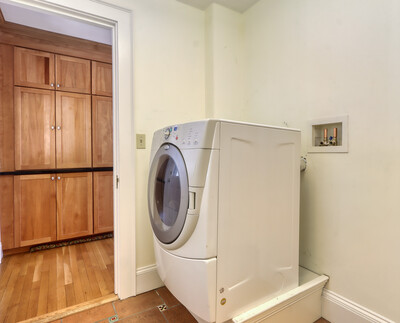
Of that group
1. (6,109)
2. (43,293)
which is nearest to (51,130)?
(6,109)

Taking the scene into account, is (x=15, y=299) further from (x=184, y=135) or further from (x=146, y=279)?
(x=184, y=135)

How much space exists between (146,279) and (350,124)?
5.69 ft

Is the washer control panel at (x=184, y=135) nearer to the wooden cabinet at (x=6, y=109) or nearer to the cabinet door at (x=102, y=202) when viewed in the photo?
the cabinet door at (x=102, y=202)

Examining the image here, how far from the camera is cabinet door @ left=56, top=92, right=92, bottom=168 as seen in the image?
2.50m

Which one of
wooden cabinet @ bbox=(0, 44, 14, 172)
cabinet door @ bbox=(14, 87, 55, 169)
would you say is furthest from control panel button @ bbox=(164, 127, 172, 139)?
wooden cabinet @ bbox=(0, 44, 14, 172)

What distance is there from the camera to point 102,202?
273 cm

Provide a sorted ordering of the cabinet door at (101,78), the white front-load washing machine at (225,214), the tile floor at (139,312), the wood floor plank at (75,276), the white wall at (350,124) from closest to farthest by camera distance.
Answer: the white front-load washing machine at (225,214)
the white wall at (350,124)
the tile floor at (139,312)
the wood floor plank at (75,276)
the cabinet door at (101,78)

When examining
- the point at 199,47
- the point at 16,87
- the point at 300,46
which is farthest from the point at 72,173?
the point at 300,46

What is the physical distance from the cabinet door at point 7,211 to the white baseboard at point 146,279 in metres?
1.57

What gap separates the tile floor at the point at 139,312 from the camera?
142 cm

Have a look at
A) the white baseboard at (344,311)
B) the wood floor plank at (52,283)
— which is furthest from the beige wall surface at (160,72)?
the white baseboard at (344,311)

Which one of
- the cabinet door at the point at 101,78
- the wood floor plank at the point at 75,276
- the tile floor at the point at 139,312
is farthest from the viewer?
the cabinet door at the point at 101,78

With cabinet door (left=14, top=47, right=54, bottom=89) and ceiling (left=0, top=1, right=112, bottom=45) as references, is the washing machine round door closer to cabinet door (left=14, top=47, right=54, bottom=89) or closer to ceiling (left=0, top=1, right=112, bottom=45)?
ceiling (left=0, top=1, right=112, bottom=45)

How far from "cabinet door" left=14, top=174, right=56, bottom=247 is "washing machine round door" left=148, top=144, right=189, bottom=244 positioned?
65.6 inches
